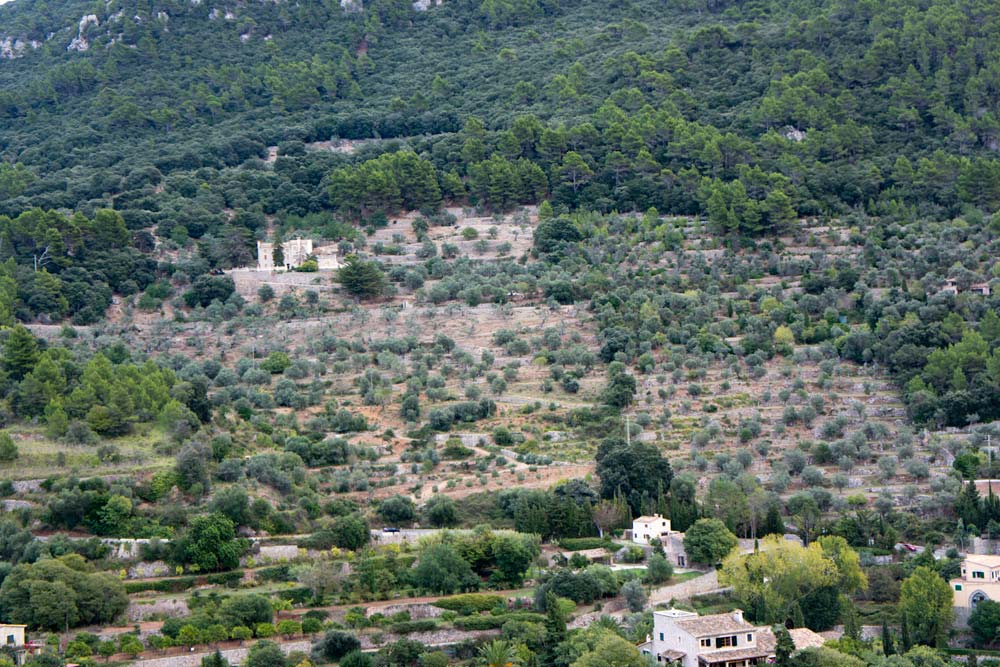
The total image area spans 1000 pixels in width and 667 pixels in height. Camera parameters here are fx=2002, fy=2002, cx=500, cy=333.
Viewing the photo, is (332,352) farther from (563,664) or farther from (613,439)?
(563,664)

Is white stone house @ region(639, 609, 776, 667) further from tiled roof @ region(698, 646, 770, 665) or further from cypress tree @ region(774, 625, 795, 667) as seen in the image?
cypress tree @ region(774, 625, 795, 667)

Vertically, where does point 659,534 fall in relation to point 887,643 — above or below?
above

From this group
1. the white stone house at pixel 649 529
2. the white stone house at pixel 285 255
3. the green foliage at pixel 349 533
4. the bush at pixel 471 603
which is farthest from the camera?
the white stone house at pixel 285 255

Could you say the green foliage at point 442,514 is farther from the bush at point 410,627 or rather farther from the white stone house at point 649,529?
the bush at point 410,627

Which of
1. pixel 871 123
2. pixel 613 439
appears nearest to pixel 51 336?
pixel 613 439

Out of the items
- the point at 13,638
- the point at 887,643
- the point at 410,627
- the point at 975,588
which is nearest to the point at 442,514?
the point at 410,627

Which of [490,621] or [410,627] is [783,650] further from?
[410,627]

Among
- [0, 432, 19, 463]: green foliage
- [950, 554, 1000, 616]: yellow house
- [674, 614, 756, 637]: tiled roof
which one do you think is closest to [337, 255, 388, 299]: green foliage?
[0, 432, 19, 463]: green foliage

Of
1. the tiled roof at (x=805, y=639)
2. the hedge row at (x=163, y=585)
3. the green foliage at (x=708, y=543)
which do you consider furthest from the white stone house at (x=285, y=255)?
the tiled roof at (x=805, y=639)
